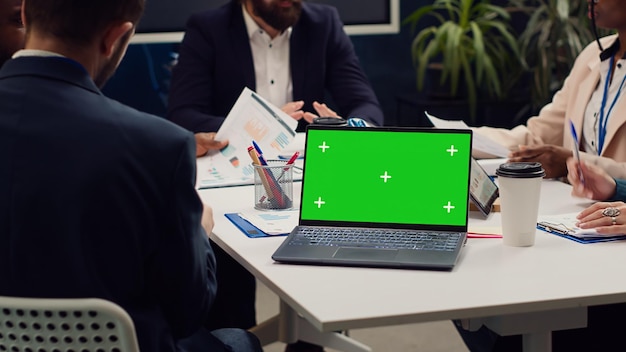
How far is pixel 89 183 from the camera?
1357 mm

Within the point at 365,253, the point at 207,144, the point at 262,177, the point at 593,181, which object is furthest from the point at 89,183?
the point at 207,144

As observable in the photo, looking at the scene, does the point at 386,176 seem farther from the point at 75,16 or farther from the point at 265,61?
the point at 265,61

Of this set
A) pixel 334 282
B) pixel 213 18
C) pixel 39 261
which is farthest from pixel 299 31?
pixel 39 261

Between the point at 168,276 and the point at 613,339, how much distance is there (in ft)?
3.72

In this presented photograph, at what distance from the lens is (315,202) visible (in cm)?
194

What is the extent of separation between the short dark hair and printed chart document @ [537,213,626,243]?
986 mm

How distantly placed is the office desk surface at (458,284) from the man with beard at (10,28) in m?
0.79

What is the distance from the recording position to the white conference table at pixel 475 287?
1.46 metres

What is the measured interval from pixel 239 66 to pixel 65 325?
6.96 ft

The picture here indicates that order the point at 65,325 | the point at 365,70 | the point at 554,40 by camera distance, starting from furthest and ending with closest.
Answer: the point at 365,70
the point at 554,40
the point at 65,325

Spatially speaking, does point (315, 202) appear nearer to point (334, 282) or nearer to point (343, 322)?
point (334, 282)

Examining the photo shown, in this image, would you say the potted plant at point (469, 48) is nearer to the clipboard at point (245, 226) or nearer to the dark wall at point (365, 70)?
the dark wall at point (365, 70)

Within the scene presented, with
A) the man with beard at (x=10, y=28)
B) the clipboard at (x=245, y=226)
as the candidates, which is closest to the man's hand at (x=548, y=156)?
the clipboard at (x=245, y=226)

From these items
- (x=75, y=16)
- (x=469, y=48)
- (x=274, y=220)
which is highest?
(x=75, y=16)
